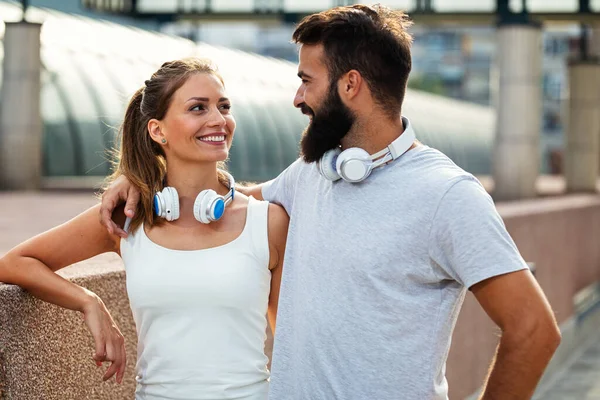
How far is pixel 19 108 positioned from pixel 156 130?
2026 centimetres

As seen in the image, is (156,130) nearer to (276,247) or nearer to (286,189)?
(286,189)

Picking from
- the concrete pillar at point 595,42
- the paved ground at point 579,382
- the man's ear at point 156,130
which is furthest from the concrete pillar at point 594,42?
the man's ear at point 156,130

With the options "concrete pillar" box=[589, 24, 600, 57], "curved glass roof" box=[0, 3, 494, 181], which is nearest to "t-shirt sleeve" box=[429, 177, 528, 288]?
"curved glass roof" box=[0, 3, 494, 181]

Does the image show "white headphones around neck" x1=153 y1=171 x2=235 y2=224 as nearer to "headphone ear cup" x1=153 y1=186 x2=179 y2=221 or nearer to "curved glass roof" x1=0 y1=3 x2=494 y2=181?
"headphone ear cup" x1=153 y1=186 x2=179 y2=221

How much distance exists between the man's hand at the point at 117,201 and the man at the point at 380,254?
698 mm

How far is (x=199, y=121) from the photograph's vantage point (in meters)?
4.02

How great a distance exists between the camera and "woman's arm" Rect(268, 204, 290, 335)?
393 cm

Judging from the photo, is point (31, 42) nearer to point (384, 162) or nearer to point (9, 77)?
point (9, 77)

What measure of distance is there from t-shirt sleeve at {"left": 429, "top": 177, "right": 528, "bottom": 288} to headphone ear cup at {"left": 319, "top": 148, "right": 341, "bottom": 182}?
1.10 feet

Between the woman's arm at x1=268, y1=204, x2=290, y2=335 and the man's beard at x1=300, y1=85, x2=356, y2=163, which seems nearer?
the man's beard at x1=300, y1=85, x2=356, y2=163

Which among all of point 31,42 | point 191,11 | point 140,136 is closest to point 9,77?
point 31,42

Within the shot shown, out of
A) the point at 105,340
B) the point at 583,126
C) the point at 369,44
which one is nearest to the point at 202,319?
the point at 105,340

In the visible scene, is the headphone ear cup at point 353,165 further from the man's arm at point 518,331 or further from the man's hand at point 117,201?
the man's hand at point 117,201

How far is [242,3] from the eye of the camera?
28.6 meters
